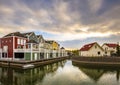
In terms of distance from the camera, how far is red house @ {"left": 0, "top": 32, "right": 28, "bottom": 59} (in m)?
44.8

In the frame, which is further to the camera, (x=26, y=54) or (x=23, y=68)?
(x=26, y=54)

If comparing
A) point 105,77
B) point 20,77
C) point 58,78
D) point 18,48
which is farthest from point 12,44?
point 105,77

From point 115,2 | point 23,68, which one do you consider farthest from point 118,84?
point 23,68

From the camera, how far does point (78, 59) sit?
51.3m

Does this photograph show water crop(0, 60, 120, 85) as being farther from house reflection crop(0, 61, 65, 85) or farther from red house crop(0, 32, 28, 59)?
red house crop(0, 32, 28, 59)

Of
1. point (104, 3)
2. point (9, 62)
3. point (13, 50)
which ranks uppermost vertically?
point (104, 3)

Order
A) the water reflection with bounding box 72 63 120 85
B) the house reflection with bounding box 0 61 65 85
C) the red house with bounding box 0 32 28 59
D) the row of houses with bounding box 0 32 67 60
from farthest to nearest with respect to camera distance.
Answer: the red house with bounding box 0 32 28 59, the row of houses with bounding box 0 32 67 60, the water reflection with bounding box 72 63 120 85, the house reflection with bounding box 0 61 65 85

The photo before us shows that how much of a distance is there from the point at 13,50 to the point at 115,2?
3103 cm

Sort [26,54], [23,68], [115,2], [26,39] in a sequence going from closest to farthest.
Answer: [115,2]
[23,68]
[26,54]
[26,39]

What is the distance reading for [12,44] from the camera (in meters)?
44.7

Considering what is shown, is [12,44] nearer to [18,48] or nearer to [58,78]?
[18,48]

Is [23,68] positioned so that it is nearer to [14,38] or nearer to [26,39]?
[14,38]

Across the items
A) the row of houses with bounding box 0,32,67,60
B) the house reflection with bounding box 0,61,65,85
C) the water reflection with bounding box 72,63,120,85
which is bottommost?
the water reflection with bounding box 72,63,120,85

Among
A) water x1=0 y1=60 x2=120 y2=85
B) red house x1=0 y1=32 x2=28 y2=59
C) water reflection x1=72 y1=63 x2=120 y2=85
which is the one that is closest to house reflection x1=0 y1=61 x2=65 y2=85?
water x1=0 y1=60 x2=120 y2=85
